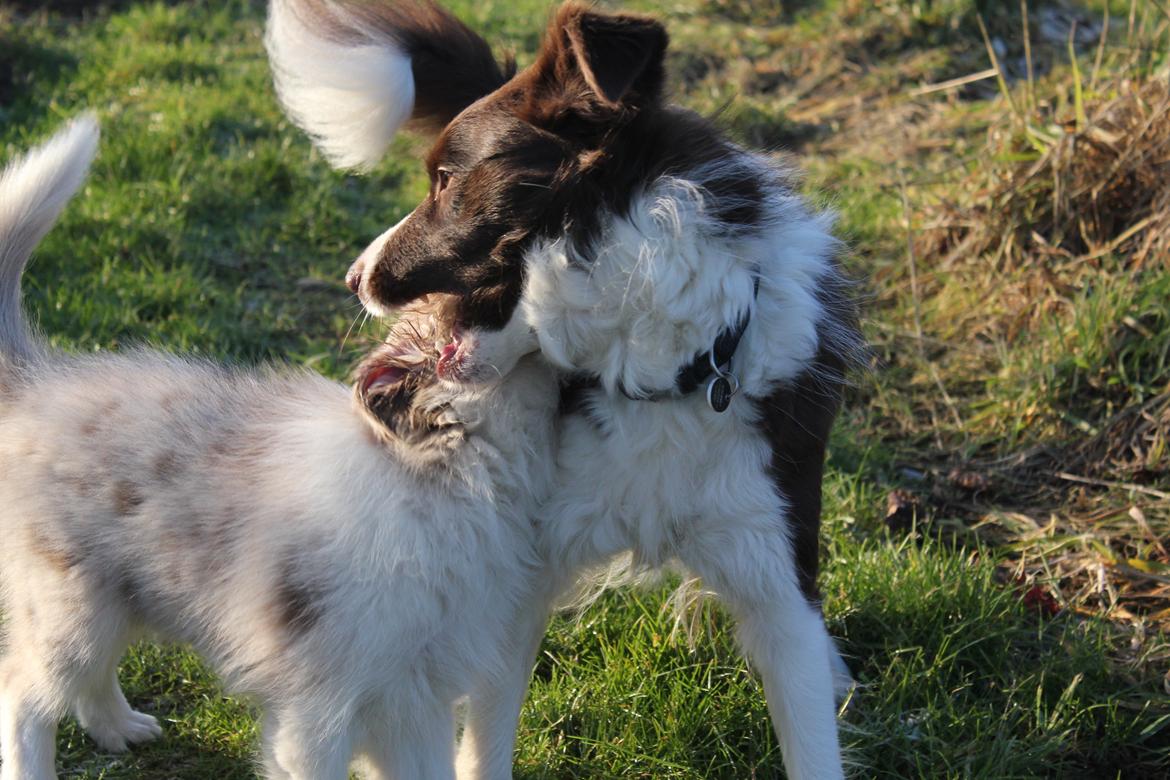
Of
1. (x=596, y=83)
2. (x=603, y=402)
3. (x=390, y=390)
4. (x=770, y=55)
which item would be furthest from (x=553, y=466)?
(x=770, y=55)

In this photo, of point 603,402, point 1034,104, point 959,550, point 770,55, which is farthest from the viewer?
point 770,55

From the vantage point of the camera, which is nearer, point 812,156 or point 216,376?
point 216,376

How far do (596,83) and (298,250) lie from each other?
10.0 ft

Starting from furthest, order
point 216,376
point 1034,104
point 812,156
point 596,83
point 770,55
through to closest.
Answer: point 770,55, point 812,156, point 1034,104, point 216,376, point 596,83

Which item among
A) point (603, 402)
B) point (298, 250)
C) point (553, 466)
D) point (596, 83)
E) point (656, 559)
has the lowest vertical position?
point (298, 250)

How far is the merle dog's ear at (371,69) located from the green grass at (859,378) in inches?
13.6

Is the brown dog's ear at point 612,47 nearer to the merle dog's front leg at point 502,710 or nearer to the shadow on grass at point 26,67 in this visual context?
the merle dog's front leg at point 502,710

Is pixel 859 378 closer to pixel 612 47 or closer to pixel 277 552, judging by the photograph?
pixel 612 47

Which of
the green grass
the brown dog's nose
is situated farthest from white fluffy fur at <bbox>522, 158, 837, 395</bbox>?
the green grass

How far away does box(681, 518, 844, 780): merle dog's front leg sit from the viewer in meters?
2.45

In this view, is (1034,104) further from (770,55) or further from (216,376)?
(216,376)

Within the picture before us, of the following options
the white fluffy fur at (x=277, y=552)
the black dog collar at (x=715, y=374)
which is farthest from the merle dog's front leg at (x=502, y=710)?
the black dog collar at (x=715, y=374)

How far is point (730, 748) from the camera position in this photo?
2.87 metres

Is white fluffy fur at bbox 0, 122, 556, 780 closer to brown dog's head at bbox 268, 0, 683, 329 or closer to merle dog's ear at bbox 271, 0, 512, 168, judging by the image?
brown dog's head at bbox 268, 0, 683, 329
